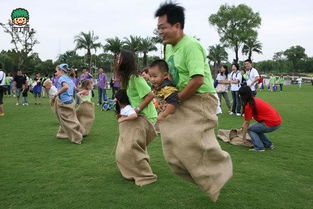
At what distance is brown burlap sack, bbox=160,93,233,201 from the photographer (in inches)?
129

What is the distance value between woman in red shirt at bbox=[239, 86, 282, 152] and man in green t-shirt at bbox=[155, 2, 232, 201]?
303 centimetres

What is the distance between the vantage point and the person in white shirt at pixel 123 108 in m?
4.26

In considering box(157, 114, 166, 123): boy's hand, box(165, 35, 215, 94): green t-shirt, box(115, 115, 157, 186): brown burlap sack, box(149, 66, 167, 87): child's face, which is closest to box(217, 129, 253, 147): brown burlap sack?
box(115, 115, 157, 186): brown burlap sack

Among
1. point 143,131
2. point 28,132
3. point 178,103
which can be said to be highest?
point 178,103

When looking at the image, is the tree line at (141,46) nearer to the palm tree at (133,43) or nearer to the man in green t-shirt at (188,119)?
the palm tree at (133,43)

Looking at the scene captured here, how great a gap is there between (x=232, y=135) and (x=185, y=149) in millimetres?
4223

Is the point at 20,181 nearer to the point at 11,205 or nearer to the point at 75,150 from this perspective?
the point at 11,205

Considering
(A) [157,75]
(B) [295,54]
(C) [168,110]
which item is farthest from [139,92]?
(B) [295,54]

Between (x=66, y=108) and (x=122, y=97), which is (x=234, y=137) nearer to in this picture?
(x=122, y=97)

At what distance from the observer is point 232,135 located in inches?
285

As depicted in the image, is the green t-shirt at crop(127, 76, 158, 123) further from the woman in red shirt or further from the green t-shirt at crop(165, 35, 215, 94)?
the woman in red shirt

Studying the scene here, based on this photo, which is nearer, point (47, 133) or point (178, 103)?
point (178, 103)

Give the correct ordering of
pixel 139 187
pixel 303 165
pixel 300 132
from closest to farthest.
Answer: pixel 139 187, pixel 303 165, pixel 300 132

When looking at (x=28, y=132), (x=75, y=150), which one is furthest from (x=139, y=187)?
(x=28, y=132)
